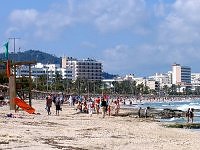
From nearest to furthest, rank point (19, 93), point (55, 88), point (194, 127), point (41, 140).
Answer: point (41, 140), point (194, 127), point (19, 93), point (55, 88)

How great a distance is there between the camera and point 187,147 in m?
17.5

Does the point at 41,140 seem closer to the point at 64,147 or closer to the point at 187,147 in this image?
the point at 64,147

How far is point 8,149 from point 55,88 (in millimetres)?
160464

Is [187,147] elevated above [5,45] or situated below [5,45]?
below

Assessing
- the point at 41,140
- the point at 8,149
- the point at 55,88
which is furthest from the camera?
the point at 55,88

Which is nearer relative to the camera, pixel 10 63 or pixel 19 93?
pixel 10 63

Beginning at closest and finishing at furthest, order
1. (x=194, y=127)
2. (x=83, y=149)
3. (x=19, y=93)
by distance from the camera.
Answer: (x=83, y=149), (x=194, y=127), (x=19, y=93)

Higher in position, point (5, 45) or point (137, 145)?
point (5, 45)

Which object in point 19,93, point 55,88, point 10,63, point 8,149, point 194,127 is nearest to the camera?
point 8,149

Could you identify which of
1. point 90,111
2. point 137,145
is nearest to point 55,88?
point 90,111

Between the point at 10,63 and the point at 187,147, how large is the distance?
20.5m

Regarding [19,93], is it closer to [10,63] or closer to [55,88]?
[10,63]

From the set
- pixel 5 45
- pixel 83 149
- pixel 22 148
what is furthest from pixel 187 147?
pixel 5 45

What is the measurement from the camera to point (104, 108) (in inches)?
1464
